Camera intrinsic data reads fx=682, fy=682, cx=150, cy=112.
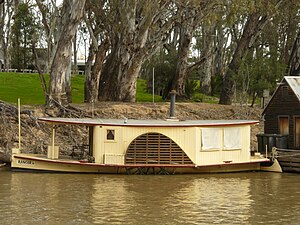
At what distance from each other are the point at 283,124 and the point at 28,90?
2309 cm

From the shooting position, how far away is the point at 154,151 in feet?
84.6

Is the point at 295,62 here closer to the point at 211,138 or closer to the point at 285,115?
the point at 285,115

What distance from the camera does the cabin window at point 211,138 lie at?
86.0 feet

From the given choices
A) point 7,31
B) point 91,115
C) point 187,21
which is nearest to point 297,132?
point 91,115

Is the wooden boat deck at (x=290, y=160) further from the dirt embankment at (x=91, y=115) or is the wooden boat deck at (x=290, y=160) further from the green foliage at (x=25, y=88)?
the green foliage at (x=25, y=88)

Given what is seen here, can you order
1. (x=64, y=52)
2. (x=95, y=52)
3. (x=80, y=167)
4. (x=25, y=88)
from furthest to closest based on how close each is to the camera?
1. (x=25, y=88)
2. (x=95, y=52)
3. (x=64, y=52)
4. (x=80, y=167)

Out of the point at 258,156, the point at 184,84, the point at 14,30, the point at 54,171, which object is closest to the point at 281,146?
the point at 258,156

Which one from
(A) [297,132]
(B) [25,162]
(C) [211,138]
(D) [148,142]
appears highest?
(A) [297,132]

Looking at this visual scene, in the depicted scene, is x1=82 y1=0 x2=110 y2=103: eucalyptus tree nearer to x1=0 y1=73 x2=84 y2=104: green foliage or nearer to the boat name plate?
x1=0 y1=73 x2=84 y2=104: green foliage

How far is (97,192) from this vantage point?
21.4 meters

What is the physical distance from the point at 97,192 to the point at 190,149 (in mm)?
5698

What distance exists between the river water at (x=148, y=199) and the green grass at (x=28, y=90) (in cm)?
1566

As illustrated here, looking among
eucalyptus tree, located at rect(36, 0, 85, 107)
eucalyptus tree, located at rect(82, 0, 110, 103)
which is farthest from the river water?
eucalyptus tree, located at rect(82, 0, 110, 103)

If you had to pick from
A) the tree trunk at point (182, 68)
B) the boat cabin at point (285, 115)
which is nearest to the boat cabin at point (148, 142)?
the boat cabin at point (285, 115)
